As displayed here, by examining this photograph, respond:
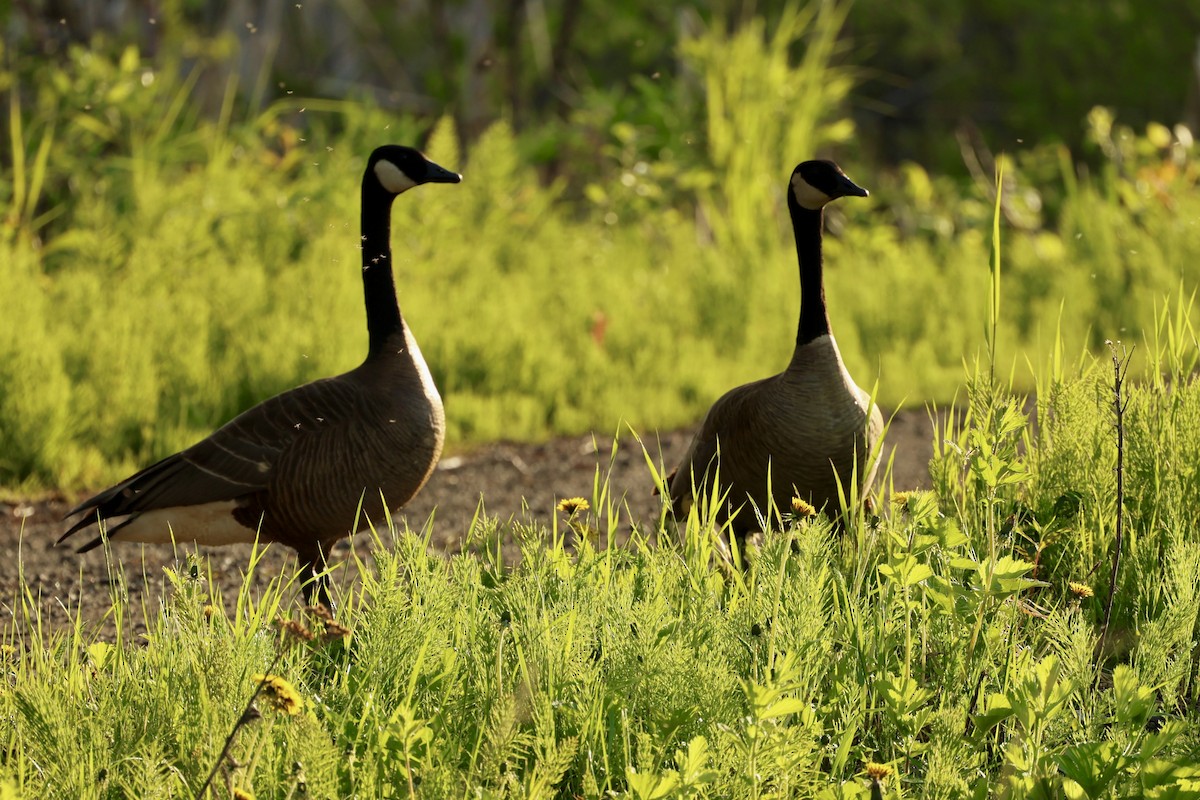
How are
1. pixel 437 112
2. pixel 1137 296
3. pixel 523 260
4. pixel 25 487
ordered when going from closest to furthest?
pixel 25 487
pixel 1137 296
pixel 523 260
pixel 437 112

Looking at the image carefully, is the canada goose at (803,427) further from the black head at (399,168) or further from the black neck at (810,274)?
the black head at (399,168)

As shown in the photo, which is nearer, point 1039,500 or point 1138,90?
point 1039,500

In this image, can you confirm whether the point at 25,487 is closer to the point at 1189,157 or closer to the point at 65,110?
the point at 65,110

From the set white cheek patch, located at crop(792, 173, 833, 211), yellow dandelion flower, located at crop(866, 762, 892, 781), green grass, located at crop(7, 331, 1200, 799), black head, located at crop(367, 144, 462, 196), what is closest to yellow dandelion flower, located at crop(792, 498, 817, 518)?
green grass, located at crop(7, 331, 1200, 799)

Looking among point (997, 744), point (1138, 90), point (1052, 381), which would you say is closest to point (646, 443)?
point (1052, 381)

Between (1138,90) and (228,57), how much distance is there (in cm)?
1319

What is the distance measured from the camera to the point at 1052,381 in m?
4.16

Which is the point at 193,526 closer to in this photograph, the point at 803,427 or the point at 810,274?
the point at 803,427

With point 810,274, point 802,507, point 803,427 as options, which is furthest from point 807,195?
point 802,507

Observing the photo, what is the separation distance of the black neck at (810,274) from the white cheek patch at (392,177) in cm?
129

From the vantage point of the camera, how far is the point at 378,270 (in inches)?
181

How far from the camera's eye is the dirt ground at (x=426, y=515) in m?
4.32

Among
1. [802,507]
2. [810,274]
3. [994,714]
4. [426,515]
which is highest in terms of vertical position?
[810,274]

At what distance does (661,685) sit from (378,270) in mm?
2231
